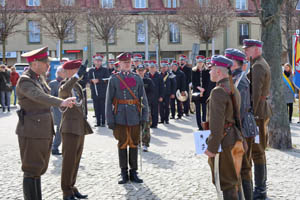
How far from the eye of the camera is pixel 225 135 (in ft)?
16.4

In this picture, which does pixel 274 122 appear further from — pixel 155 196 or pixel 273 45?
pixel 155 196

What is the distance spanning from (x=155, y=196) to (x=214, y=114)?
214 cm

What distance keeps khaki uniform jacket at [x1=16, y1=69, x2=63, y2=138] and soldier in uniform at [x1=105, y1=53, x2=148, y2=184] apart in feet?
5.45

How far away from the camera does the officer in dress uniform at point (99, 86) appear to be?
14.2 m

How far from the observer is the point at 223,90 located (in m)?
4.86

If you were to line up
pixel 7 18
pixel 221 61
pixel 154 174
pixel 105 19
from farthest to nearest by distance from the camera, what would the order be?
1. pixel 105 19
2. pixel 7 18
3. pixel 154 174
4. pixel 221 61

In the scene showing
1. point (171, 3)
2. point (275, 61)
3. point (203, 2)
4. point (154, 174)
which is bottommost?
point (154, 174)

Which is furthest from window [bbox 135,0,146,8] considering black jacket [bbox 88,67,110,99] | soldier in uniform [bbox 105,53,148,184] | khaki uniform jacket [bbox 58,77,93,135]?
khaki uniform jacket [bbox 58,77,93,135]

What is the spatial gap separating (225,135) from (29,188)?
248 centimetres

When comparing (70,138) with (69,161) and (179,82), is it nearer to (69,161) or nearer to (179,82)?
(69,161)

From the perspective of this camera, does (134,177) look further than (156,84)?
No

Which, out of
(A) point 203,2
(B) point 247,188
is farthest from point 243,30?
(B) point 247,188

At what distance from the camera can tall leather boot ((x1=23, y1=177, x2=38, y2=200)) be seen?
568 cm

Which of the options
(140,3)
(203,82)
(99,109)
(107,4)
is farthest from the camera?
(140,3)
